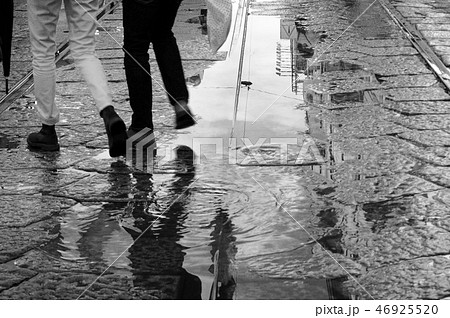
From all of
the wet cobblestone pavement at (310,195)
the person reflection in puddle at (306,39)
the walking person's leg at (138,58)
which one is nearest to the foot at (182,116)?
the walking person's leg at (138,58)

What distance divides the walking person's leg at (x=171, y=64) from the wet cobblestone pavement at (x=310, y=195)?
34 cm

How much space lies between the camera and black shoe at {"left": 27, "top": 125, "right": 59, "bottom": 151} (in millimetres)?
5027

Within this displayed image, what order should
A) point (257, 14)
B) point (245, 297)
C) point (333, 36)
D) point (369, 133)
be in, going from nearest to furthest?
point (245, 297) → point (369, 133) → point (333, 36) → point (257, 14)

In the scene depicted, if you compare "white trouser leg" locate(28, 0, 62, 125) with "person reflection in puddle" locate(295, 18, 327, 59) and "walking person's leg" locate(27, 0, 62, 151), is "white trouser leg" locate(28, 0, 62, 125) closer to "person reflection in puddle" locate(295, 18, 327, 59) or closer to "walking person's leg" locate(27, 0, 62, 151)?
"walking person's leg" locate(27, 0, 62, 151)

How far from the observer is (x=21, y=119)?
5672 millimetres

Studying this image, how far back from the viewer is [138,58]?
4812 mm

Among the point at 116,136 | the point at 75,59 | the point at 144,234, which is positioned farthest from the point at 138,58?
the point at 144,234

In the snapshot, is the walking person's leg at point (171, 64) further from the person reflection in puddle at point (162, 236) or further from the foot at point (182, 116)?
the person reflection in puddle at point (162, 236)

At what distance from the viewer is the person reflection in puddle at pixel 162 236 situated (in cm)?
332

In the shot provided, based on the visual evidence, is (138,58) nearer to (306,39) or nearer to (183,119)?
(183,119)

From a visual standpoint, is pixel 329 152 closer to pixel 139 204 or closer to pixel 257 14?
pixel 139 204

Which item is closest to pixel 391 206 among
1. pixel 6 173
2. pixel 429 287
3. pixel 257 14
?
pixel 429 287

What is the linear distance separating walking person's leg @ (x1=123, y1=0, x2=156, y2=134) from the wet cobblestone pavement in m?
0.27

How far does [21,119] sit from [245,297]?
9.40 ft
